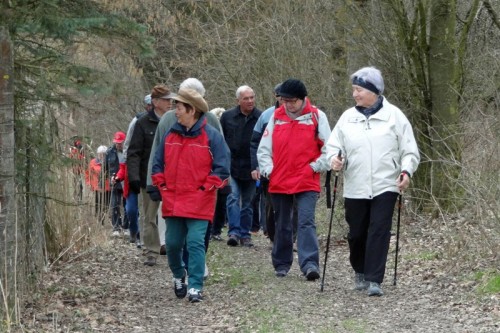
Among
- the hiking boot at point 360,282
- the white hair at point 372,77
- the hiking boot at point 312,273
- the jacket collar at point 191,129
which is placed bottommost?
the hiking boot at point 312,273

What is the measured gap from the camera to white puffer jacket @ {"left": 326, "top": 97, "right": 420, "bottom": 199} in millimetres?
8844

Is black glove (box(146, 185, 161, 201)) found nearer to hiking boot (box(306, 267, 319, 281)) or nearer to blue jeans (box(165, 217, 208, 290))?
blue jeans (box(165, 217, 208, 290))

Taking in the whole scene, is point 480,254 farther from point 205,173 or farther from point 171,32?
point 171,32

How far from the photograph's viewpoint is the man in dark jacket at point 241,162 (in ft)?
44.8

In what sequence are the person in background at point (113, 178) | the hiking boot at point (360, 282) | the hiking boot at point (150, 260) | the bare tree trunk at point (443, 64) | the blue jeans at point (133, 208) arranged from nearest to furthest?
the hiking boot at point (360, 282), the hiking boot at point (150, 260), the blue jeans at point (133, 208), the bare tree trunk at point (443, 64), the person in background at point (113, 178)

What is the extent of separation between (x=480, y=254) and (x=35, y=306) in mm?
4427

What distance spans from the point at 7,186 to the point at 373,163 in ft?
10.6

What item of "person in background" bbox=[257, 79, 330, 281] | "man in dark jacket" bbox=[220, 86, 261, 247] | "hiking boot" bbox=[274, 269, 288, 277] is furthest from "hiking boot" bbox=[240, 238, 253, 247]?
"person in background" bbox=[257, 79, 330, 281]

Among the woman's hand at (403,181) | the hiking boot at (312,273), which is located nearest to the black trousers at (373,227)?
the woman's hand at (403,181)

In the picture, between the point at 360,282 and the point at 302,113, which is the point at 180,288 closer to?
the point at 360,282

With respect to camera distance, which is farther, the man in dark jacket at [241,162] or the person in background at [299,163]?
the man in dark jacket at [241,162]

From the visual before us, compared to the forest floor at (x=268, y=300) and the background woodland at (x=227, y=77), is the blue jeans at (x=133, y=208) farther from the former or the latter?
the forest floor at (x=268, y=300)

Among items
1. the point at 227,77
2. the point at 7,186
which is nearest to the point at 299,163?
the point at 7,186

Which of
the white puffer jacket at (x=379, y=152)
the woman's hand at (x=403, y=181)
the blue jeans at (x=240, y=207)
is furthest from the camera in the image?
the blue jeans at (x=240, y=207)
